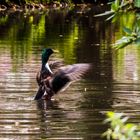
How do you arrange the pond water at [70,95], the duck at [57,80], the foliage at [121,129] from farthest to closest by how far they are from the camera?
the duck at [57,80] < the pond water at [70,95] < the foliage at [121,129]

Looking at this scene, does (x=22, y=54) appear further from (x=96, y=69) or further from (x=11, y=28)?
(x=11, y=28)

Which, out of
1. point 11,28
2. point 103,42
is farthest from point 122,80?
point 11,28

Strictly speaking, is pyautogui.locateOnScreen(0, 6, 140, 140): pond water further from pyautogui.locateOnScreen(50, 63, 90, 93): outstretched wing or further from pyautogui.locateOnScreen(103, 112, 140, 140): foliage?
pyautogui.locateOnScreen(103, 112, 140, 140): foliage

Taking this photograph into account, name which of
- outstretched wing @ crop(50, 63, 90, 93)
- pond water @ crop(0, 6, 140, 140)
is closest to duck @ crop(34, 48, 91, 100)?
outstretched wing @ crop(50, 63, 90, 93)

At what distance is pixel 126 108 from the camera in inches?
372

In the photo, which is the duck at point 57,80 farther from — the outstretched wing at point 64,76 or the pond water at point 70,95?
the pond water at point 70,95

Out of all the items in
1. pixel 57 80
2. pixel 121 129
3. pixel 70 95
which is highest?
pixel 121 129

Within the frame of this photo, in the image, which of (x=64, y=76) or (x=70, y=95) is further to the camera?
(x=70, y=95)

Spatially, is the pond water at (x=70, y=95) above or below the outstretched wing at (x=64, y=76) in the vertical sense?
below

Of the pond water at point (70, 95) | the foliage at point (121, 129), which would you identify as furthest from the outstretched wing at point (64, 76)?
the foliage at point (121, 129)

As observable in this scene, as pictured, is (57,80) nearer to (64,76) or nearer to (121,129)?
(64,76)

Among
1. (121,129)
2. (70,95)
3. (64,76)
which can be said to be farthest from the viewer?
(70,95)

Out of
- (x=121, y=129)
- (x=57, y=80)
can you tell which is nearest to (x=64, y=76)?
(x=57, y=80)

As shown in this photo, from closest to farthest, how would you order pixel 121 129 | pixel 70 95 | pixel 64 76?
pixel 121 129
pixel 64 76
pixel 70 95
